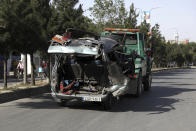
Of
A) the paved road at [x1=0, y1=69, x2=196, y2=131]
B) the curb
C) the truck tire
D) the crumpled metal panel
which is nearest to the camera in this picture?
the paved road at [x1=0, y1=69, x2=196, y2=131]

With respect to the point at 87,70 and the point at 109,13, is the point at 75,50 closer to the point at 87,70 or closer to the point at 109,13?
the point at 87,70

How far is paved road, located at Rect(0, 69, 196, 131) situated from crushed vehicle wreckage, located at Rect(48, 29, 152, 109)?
1.69 feet

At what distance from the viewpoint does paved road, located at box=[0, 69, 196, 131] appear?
7.21 metres

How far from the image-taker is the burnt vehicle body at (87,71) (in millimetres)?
9117

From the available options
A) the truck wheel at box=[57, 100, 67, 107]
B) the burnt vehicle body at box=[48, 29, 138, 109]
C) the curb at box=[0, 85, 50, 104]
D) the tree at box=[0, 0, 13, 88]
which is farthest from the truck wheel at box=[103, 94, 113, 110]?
the curb at box=[0, 85, 50, 104]

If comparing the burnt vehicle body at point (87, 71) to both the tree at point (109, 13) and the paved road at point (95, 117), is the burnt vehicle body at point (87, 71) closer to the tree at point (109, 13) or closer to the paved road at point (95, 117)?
the paved road at point (95, 117)

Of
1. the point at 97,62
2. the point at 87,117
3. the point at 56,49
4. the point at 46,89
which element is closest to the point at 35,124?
the point at 87,117

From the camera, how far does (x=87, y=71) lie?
9.94 metres

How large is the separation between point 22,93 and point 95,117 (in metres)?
5.14

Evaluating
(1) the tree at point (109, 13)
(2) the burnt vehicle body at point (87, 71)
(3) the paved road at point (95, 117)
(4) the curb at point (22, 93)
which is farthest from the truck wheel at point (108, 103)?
(1) the tree at point (109, 13)

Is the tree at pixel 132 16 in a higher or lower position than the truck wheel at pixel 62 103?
higher

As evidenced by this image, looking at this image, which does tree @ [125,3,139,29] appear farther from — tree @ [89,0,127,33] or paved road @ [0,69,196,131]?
paved road @ [0,69,196,131]

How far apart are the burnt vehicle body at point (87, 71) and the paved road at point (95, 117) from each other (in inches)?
20.2

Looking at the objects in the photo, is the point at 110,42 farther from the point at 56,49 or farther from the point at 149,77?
the point at 149,77
